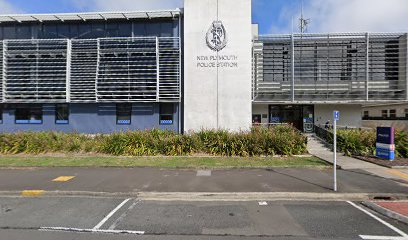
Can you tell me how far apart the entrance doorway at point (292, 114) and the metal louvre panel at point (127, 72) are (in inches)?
373

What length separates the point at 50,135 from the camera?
15008 mm

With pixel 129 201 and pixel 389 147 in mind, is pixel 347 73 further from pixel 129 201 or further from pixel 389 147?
pixel 129 201

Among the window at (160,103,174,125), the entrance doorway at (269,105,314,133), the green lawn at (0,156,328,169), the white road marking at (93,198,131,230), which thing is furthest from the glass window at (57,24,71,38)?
the white road marking at (93,198,131,230)

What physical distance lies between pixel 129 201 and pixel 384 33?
2132 centimetres

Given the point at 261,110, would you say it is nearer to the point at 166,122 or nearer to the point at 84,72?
the point at 166,122

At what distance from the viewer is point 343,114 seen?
2173cm

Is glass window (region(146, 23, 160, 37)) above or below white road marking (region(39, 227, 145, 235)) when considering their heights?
above

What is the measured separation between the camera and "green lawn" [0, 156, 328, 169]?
37.1ft

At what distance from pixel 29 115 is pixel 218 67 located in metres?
14.1

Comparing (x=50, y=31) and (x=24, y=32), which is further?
(x=24, y=32)

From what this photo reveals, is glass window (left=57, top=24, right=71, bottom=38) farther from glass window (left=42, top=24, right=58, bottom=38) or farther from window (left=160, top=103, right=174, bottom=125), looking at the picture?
window (left=160, top=103, right=174, bottom=125)

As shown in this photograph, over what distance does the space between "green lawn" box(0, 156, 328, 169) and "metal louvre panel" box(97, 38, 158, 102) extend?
6700 mm

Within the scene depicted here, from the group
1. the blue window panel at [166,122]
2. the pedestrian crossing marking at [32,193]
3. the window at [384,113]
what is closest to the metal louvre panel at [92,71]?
the blue window panel at [166,122]

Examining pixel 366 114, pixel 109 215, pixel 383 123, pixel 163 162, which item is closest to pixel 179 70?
pixel 163 162
